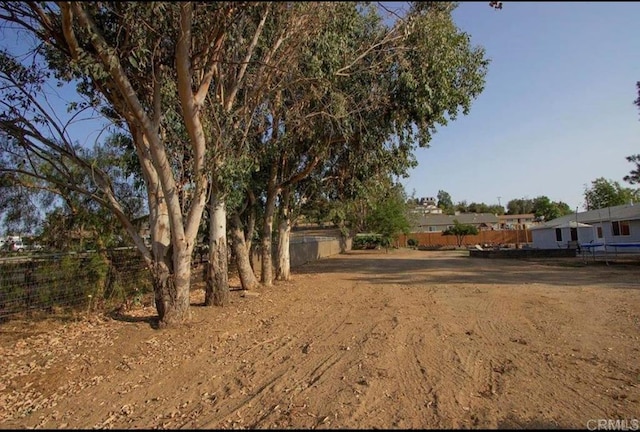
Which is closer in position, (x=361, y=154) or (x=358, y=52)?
(x=358, y=52)

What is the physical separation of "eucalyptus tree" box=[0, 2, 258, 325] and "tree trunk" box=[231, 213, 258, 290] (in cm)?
420

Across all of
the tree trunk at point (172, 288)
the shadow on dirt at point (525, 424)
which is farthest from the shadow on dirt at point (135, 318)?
the shadow on dirt at point (525, 424)

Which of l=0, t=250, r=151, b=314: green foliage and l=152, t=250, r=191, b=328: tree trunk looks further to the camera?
l=0, t=250, r=151, b=314: green foliage

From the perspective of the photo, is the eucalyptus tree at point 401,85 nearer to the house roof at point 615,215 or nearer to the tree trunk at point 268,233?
the tree trunk at point 268,233

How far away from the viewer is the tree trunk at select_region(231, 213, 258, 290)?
45.7ft

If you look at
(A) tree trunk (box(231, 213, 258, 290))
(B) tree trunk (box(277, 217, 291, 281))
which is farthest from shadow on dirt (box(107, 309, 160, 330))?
(B) tree trunk (box(277, 217, 291, 281))

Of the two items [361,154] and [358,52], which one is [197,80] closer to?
[358,52]

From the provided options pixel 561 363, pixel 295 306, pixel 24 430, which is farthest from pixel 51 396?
pixel 561 363

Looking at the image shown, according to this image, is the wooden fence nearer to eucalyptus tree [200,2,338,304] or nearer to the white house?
the white house

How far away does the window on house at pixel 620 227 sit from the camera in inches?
1236

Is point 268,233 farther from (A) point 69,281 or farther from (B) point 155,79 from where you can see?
(B) point 155,79

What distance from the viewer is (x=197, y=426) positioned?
4.63 metres

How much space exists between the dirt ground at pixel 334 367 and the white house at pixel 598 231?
22.1 m

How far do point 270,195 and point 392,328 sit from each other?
8154mm
